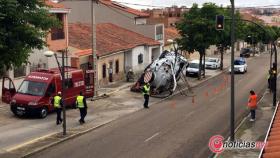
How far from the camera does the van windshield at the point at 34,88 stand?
91.4 ft

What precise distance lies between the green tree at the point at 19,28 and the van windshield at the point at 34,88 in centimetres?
1082

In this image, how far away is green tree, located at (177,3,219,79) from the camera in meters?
48.0

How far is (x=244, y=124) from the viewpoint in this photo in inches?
1032

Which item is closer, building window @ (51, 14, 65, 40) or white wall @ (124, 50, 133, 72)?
building window @ (51, 14, 65, 40)

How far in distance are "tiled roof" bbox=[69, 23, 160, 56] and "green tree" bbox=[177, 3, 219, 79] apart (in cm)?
443

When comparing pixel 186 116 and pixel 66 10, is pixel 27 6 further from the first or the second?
pixel 66 10

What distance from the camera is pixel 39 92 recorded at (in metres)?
27.9

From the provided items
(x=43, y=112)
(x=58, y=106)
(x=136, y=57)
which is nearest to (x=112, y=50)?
(x=136, y=57)

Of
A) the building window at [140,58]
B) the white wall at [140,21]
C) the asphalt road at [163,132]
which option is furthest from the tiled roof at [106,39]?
the asphalt road at [163,132]

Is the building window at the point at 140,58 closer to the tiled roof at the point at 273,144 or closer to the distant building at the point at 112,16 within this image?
the distant building at the point at 112,16

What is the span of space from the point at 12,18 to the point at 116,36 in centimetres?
3417

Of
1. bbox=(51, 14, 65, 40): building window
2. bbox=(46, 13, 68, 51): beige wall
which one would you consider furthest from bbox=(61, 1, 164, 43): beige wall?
bbox=(51, 14, 65, 40): building window

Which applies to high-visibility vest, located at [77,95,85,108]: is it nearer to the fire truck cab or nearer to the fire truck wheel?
the fire truck cab

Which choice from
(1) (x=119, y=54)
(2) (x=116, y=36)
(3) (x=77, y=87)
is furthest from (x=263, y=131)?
(2) (x=116, y=36)
